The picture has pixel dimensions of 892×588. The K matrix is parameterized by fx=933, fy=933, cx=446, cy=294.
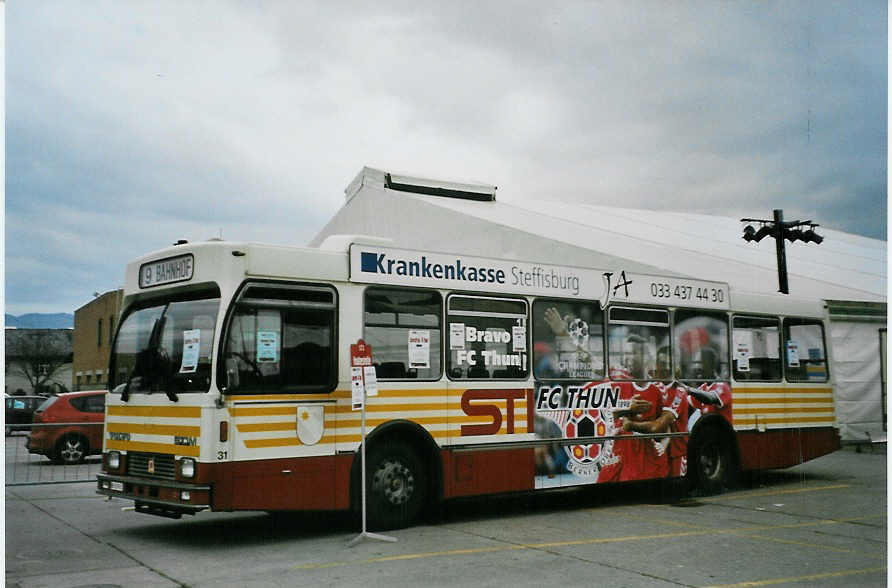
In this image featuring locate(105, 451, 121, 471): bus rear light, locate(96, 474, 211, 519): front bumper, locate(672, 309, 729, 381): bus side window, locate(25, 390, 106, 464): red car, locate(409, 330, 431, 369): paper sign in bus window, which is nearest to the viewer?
locate(96, 474, 211, 519): front bumper

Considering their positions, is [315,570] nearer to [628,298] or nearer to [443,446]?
→ [443,446]

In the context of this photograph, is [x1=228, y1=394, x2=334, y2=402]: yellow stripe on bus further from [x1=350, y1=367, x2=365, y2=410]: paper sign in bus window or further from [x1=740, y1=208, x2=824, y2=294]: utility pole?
[x1=740, y1=208, x2=824, y2=294]: utility pole

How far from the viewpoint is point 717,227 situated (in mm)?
32000

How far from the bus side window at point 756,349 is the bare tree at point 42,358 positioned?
46.2m

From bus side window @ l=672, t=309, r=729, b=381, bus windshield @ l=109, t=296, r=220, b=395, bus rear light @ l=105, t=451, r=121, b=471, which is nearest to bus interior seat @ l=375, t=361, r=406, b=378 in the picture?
bus windshield @ l=109, t=296, r=220, b=395

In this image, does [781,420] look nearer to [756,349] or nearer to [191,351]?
[756,349]

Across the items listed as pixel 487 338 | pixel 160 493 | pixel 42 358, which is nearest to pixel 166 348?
pixel 160 493

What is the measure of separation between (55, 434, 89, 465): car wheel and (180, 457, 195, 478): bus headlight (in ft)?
38.9

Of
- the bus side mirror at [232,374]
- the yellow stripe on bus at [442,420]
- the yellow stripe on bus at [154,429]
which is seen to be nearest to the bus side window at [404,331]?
the yellow stripe on bus at [442,420]

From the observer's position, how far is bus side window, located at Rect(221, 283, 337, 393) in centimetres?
925

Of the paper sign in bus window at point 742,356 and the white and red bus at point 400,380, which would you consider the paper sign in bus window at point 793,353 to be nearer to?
the paper sign in bus window at point 742,356

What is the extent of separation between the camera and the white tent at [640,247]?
22.2m

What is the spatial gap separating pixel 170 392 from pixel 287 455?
134 centimetres

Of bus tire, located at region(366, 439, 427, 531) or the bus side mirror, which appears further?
bus tire, located at region(366, 439, 427, 531)
